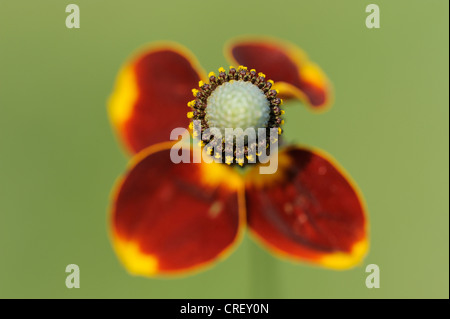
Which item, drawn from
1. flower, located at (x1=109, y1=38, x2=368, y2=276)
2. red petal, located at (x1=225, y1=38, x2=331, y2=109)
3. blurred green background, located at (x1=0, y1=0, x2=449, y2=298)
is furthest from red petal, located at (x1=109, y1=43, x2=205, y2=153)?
blurred green background, located at (x1=0, y1=0, x2=449, y2=298)

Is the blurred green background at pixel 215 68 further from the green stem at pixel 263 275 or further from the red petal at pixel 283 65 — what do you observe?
the red petal at pixel 283 65

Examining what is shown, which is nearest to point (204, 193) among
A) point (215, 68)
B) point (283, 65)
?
point (283, 65)

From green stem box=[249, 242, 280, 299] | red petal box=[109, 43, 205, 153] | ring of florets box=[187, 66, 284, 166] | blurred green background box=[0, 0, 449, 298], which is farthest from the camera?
blurred green background box=[0, 0, 449, 298]

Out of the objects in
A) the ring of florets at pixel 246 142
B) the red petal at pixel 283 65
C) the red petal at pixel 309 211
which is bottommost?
the red petal at pixel 309 211

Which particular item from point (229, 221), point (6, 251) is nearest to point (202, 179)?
point (229, 221)

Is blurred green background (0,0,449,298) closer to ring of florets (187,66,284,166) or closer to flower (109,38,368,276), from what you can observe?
flower (109,38,368,276)

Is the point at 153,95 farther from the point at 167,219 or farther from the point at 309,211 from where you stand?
the point at 309,211

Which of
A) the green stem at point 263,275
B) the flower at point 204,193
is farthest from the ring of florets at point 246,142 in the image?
the green stem at point 263,275

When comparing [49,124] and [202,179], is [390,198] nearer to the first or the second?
[202,179]
